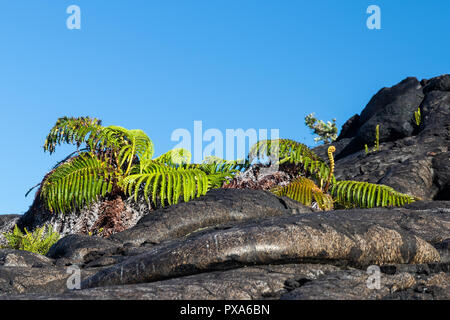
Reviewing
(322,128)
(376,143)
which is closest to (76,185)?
(376,143)

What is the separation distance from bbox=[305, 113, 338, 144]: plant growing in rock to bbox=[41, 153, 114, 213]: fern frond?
815 inches

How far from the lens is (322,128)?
31.0 m

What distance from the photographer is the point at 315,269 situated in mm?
5160

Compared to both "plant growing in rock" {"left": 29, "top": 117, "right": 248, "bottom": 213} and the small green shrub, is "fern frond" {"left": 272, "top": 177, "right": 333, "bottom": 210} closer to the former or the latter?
"plant growing in rock" {"left": 29, "top": 117, "right": 248, "bottom": 213}

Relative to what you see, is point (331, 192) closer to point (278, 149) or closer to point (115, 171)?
point (278, 149)

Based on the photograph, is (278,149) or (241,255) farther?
(278,149)

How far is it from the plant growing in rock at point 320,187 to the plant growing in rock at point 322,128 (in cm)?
1830

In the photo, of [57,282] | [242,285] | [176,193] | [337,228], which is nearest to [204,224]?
[176,193]

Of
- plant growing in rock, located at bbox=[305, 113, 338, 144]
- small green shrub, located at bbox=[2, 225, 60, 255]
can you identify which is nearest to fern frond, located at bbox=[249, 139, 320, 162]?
small green shrub, located at bbox=[2, 225, 60, 255]

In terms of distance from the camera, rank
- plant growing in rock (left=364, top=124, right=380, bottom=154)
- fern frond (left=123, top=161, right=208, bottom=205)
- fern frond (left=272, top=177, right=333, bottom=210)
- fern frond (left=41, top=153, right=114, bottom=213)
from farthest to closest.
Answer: plant growing in rock (left=364, top=124, right=380, bottom=154), fern frond (left=272, top=177, right=333, bottom=210), fern frond (left=41, top=153, right=114, bottom=213), fern frond (left=123, top=161, right=208, bottom=205)

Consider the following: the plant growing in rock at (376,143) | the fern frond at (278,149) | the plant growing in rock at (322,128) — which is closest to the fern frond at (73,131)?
the fern frond at (278,149)

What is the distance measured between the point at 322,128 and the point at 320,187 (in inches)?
742

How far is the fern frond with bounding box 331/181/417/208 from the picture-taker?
11.6 meters

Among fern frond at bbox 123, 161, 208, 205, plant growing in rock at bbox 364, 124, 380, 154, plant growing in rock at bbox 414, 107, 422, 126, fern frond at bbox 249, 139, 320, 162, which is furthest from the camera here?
plant growing in rock at bbox 414, 107, 422, 126
